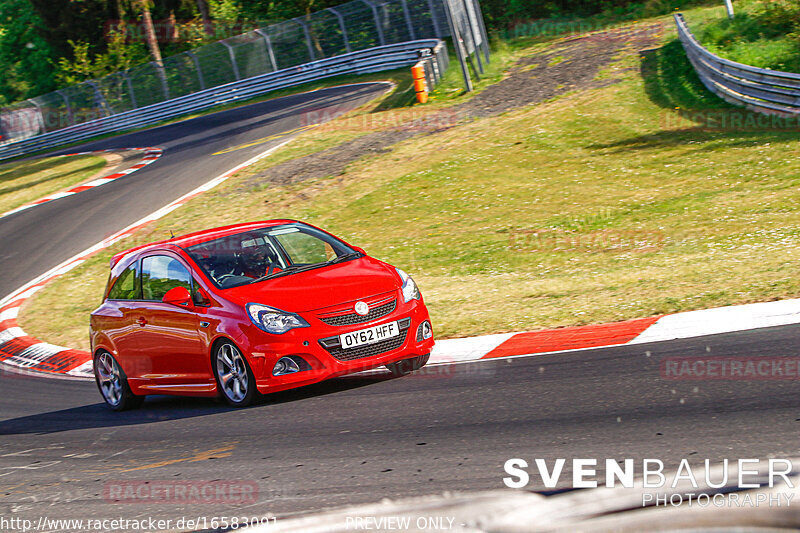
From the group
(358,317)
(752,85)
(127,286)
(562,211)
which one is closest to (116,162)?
(562,211)

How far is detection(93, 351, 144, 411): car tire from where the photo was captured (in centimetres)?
895

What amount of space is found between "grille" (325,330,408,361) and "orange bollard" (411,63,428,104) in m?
20.2

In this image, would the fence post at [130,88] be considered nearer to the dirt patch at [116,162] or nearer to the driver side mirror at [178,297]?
the dirt patch at [116,162]

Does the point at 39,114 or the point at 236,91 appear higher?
the point at 39,114

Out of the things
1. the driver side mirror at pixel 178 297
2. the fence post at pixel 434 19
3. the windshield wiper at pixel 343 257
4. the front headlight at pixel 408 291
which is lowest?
the front headlight at pixel 408 291

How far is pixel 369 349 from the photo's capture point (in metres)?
7.44

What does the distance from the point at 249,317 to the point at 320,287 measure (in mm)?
698

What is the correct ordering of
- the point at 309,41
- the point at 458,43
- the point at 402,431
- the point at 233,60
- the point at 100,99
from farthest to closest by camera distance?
the point at 100,99 → the point at 233,60 → the point at 309,41 → the point at 458,43 → the point at 402,431

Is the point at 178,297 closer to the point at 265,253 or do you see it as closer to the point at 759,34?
the point at 265,253

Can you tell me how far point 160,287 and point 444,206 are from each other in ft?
30.1

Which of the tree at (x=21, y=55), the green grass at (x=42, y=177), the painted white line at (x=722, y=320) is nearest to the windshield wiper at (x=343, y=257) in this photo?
the painted white line at (x=722, y=320)

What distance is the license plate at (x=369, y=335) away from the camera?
734 cm

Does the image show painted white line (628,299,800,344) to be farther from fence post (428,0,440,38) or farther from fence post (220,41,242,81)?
fence post (220,41,242,81)

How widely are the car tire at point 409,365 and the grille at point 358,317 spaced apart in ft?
2.42
